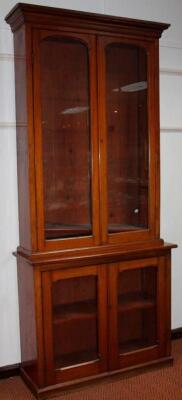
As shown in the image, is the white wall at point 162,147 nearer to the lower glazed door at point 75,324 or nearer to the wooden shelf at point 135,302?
the lower glazed door at point 75,324

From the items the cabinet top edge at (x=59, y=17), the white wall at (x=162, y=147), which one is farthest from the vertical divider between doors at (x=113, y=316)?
the cabinet top edge at (x=59, y=17)

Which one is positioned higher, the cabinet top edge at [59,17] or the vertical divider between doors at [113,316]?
the cabinet top edge at [59,17]

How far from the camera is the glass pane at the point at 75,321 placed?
2189 millimetres

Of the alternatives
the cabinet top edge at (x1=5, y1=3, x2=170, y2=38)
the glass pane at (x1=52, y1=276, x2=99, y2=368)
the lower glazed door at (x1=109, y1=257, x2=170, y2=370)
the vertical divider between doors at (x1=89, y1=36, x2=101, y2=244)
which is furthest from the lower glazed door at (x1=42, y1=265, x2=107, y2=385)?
the cabinet top edge at (x1=5, y1=3, x2=170, y2=38)

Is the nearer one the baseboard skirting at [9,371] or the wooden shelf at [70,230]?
the wooden shelf at [70,230]

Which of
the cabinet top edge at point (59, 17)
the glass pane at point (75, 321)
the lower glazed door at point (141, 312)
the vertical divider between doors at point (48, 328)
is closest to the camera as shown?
the cabinet top edge at point (59, 17)

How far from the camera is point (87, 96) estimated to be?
217cm

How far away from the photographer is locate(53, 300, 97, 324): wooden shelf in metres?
2.18

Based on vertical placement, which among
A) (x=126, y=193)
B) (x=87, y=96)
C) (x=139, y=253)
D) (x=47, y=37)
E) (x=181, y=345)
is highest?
(x=47, y=37)

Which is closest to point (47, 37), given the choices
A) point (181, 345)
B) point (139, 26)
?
point (139, 26)

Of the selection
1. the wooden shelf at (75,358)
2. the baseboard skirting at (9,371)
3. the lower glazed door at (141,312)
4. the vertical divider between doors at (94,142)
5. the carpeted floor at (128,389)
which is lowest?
the carpeted floor at (128,389)

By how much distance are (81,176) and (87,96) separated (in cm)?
38

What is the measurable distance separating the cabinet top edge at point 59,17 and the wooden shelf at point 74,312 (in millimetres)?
1332

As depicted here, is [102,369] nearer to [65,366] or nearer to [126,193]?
[65,366]
